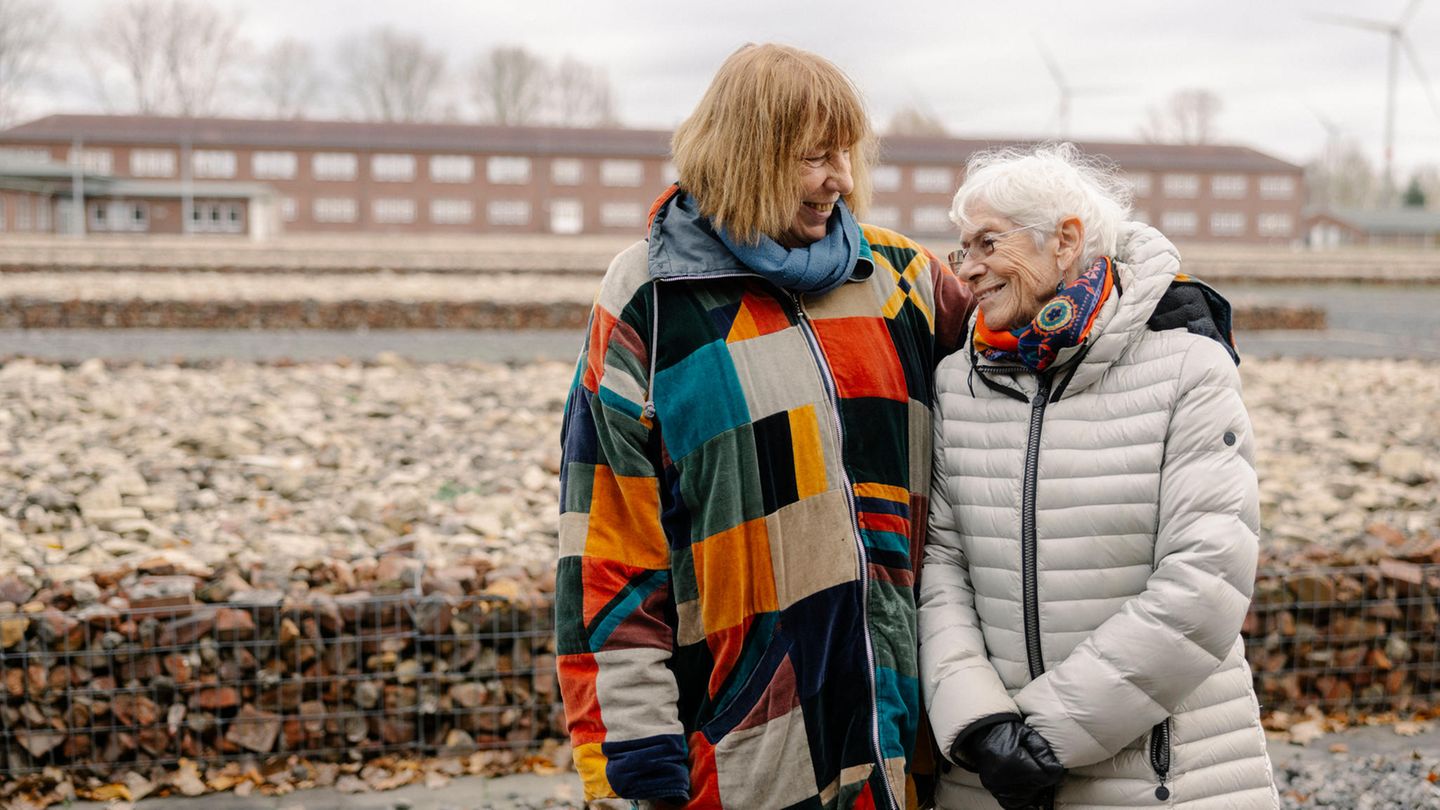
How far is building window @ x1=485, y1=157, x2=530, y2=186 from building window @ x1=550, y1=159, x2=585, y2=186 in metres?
1.46

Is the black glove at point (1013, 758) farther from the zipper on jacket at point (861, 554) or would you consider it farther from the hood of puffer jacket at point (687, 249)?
the hood of puffer jacket at point (687, 249)

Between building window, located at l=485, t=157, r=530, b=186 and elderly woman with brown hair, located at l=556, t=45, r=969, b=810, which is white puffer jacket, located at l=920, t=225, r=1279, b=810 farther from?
building window, located at l=485, t=157, r=530, b=186

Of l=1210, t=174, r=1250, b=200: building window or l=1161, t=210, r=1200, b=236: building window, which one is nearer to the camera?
l=1161, t=210, r=1200, b=236: building window

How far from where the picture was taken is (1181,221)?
244 feet

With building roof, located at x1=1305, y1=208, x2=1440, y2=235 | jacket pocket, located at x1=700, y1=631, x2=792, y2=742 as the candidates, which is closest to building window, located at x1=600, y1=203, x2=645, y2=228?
building roof, located at x1=1305, y1=208, x2=1440, y2=235

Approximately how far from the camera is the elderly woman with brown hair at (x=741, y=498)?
221 centimetres

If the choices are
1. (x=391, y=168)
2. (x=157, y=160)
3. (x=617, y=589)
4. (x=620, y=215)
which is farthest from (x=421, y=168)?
(x=617, y=589)

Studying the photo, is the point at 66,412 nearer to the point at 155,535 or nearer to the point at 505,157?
the point at 155,535

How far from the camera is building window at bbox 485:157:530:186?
6881 centimetres

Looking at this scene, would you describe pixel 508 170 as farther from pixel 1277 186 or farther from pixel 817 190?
pixel 817 190

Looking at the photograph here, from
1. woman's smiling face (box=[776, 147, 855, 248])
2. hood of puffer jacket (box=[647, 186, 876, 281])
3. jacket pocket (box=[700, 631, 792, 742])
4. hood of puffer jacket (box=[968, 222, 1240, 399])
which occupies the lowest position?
jacket pocket (box=[700, 631, 792, 742])

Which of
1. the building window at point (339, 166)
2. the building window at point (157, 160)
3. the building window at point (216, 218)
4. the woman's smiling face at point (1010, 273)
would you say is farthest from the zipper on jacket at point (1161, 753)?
the building window at point (157, 160)

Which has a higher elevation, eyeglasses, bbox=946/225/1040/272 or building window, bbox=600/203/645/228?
building window, bbox=600/203/645/228

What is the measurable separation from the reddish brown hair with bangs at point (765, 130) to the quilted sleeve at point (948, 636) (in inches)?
19.3
